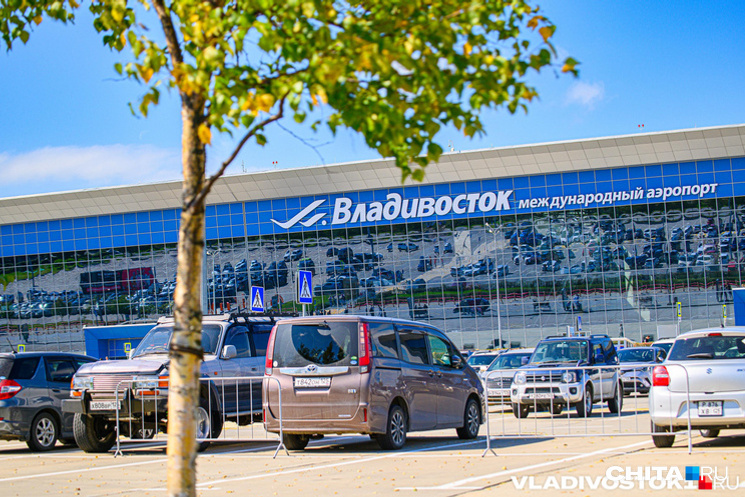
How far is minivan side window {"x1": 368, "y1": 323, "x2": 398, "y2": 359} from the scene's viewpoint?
12680 millimetres

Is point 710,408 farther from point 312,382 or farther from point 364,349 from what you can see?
point 312,382

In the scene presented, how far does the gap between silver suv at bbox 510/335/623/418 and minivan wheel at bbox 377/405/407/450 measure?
373 cm

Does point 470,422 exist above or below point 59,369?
below

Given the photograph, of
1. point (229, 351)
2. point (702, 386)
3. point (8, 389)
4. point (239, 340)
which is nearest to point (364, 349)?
point (229, 351)

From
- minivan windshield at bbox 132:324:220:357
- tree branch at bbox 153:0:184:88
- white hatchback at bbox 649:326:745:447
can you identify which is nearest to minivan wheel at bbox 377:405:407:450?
white hatchback at bbox 649:326:745:447

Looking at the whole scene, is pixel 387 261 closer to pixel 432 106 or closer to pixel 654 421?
pixel 654 421

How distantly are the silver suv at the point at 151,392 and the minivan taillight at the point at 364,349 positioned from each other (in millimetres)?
2621

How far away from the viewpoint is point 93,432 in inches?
559

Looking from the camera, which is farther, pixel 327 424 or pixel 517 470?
pixel 327 424

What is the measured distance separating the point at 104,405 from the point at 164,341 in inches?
70.9

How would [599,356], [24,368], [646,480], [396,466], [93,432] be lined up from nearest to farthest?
1. [646,480]
2. [396,466]
3. [93,432]
4. [24,368]
5. [599,356]

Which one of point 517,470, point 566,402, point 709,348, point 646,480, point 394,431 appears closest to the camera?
point 646,480

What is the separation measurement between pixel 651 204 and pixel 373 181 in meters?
19.7

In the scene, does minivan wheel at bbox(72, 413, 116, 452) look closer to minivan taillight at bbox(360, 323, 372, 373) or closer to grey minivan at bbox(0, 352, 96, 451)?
grey minivan at bbox(0, 352, 96, 451)
